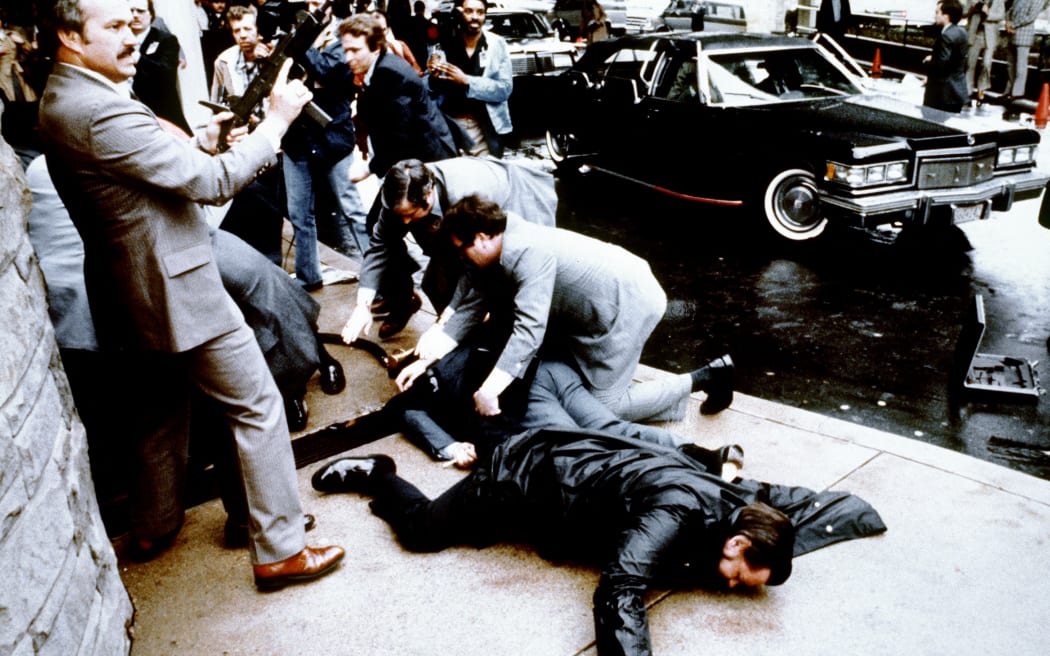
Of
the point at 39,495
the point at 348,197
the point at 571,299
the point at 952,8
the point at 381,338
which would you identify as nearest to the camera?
the point at 39,495

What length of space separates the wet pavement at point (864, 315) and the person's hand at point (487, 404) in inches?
76.4

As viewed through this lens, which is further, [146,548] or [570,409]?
[570,409]

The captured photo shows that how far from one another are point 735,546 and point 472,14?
206 inches

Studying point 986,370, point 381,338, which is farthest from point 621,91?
point 986,370

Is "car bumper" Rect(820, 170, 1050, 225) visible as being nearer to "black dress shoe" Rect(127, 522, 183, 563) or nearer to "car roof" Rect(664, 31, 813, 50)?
"car roof" Rect(664, 31, 813, 50)

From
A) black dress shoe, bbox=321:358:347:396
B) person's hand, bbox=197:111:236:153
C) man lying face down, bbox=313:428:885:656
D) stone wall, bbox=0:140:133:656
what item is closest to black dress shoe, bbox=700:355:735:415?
man lying face down, bbox=313:428:885:656

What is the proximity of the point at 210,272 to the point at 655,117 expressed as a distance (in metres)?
6.47

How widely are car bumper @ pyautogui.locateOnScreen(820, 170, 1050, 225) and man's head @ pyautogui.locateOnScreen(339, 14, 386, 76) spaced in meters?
3.83

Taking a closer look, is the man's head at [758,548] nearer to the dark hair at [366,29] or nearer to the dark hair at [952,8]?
the dark hair at [366,29]

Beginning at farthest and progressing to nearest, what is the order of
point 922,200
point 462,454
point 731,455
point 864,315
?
point 922,200 < point 864,315 < point 462,454 < point 731,455

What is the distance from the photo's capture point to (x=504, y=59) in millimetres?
6941

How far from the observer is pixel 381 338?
18.0 feet

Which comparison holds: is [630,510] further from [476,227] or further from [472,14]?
[472,14]

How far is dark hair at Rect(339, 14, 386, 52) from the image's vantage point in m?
5.33
